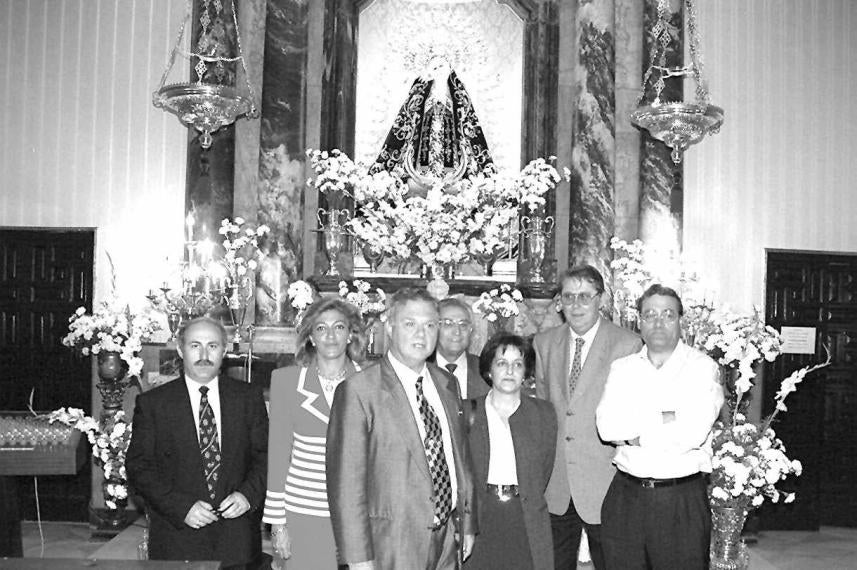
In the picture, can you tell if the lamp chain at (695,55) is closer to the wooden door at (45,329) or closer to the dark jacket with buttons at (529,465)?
the dark jacket with buttons at (529,465)

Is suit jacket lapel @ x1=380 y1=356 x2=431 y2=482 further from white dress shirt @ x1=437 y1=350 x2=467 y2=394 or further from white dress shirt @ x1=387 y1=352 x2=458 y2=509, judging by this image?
white dress shirt @ x1=437 y1=350 x2=467 y2=394

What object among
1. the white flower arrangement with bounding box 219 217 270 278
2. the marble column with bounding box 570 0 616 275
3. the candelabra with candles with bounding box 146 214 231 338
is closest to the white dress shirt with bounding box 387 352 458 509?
the white flower arrangement with bounding box 219 217 270 278

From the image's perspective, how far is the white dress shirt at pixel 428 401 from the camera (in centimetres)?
320

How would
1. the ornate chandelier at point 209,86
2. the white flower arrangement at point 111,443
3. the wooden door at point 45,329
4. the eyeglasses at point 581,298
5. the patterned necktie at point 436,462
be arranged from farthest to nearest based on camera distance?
the wooden door at point 45,329, the ornate chandelier at point 209,86, the white flower arrangement at point 111,443, the eyeglasses at point 581,298, the patterned necktie at point 436,462

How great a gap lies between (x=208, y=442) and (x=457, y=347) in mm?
1430

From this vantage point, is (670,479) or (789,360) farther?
(789,360)

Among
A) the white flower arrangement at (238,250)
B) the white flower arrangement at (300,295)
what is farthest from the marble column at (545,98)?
the white flower arrangement at (300,295)

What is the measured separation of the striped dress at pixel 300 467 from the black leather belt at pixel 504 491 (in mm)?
727

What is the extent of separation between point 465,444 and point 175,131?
219 inches

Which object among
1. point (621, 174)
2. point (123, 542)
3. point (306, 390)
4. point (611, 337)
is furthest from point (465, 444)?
point (621, 174)

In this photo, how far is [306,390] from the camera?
370cm

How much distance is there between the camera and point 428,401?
3.27 meters

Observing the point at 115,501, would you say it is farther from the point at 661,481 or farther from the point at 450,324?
the point at 661,481

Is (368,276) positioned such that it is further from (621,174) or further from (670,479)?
(670,479)
